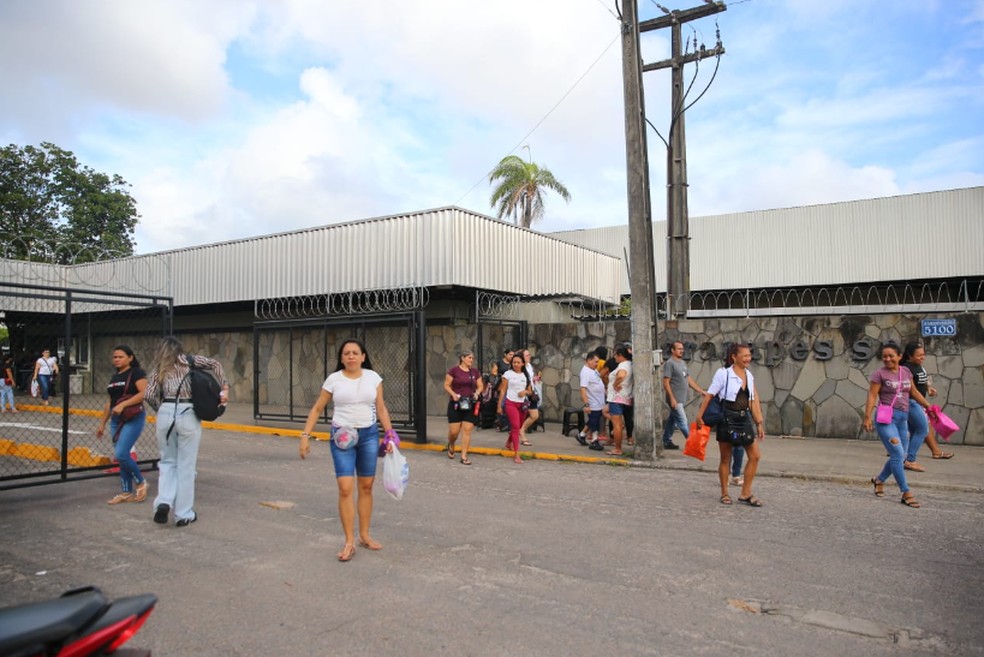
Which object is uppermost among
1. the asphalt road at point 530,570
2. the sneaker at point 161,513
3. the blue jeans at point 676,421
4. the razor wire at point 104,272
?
the razor wire at point 104,272

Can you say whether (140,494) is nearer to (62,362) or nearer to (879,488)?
(879,488)

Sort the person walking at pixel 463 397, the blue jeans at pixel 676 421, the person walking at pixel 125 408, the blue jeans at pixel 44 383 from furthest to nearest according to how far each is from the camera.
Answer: the blue jeans at pixel 44 383 < the blue jeans at pixel 676 421 < the person walking at pixel 463 397 < the person walking at pixel 125 408

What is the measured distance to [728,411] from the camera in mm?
6973

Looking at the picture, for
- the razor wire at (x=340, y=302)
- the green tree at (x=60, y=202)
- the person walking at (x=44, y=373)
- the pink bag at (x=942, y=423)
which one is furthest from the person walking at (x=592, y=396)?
the green tree at (x=60, y=202)

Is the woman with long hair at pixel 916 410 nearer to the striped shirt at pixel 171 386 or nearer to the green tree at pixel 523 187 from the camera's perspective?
the striped shirt at pixel 171 386

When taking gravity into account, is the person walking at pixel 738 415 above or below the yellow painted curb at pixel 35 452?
above

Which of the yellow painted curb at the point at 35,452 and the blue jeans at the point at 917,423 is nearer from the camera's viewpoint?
the blue jeans at the point at 917,423

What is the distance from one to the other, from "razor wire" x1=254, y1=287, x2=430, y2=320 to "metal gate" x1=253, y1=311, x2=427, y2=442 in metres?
0.46

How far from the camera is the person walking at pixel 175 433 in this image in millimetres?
6215

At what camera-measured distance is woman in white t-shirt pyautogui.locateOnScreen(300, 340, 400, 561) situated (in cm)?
518

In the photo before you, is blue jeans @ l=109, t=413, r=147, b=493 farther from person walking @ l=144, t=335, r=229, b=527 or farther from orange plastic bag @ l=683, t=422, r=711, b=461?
orange plastic bag @ l=683, t=422, r=711, b=461

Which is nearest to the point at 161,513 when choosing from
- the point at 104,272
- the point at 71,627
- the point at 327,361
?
the point at 71,627

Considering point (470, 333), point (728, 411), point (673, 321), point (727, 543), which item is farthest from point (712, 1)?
point (727, 543)

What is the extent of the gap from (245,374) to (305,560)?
54.6 feet
